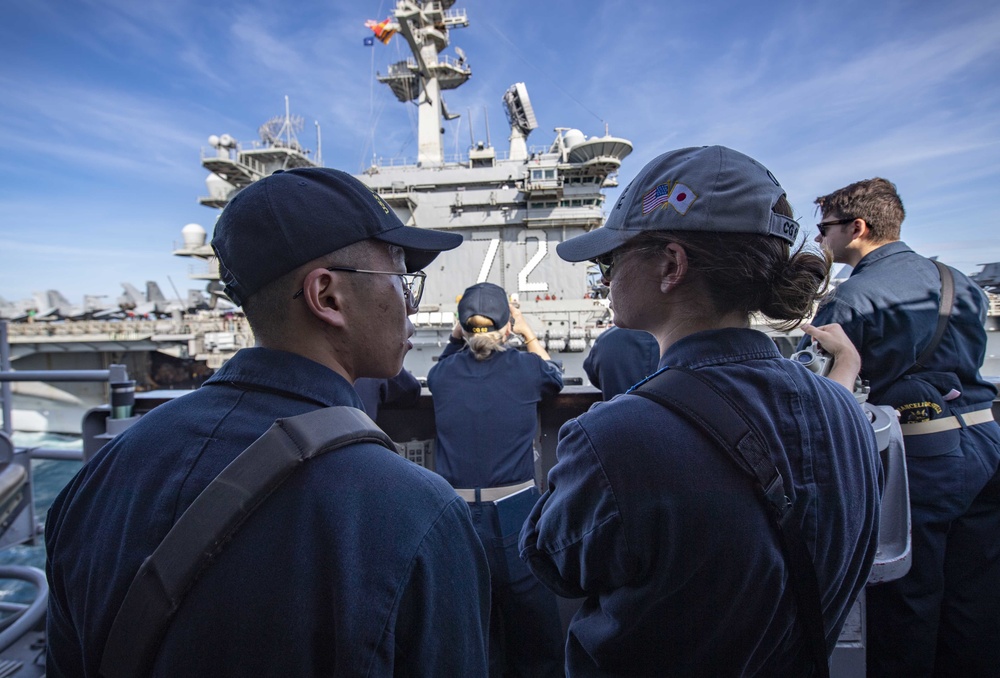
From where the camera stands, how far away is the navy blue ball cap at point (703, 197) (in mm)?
1199

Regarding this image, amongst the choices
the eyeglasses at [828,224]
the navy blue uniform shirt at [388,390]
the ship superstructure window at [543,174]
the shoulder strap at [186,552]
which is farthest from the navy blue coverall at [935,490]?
the ship superstructure window at [543,174]

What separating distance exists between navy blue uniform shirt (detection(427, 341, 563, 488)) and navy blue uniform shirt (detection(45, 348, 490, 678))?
1.62 m

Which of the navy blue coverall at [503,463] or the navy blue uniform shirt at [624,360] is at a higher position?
the navy blue uniform shirt at [624,360]

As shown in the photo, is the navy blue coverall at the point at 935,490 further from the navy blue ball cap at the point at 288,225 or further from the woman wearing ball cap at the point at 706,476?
the navy blue ball cap at the point at 288,225

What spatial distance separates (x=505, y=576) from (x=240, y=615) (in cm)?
177

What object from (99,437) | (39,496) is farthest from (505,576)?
(39,496)

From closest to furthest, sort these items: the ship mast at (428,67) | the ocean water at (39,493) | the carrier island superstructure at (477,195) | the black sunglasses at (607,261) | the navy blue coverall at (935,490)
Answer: the black sunglasses at (607,261) → the navy blue coverall at (935,490) → the ocean water at (39,493) → the carrier island superstructure at (477,195) → the ship mast at (428,67)

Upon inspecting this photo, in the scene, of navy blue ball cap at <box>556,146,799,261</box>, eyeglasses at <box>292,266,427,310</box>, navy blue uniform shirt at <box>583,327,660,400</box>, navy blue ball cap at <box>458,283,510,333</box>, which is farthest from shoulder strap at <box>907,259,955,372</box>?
eyeglasses at <box>292,266,427,310</box>

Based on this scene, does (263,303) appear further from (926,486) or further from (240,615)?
(926,486)

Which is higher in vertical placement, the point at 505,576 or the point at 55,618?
the point at 55,618

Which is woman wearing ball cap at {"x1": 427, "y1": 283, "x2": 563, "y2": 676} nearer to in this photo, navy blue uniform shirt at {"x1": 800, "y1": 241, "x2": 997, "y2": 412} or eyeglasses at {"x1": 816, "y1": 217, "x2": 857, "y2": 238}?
navy blue uniform shirt at {"x1": 800, "y1": 241, "x2": 997, "y2": 412}

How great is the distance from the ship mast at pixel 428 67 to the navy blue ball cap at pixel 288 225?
2307cm

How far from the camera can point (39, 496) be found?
37.9ft

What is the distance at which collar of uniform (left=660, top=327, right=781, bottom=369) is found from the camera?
1.19 meters
